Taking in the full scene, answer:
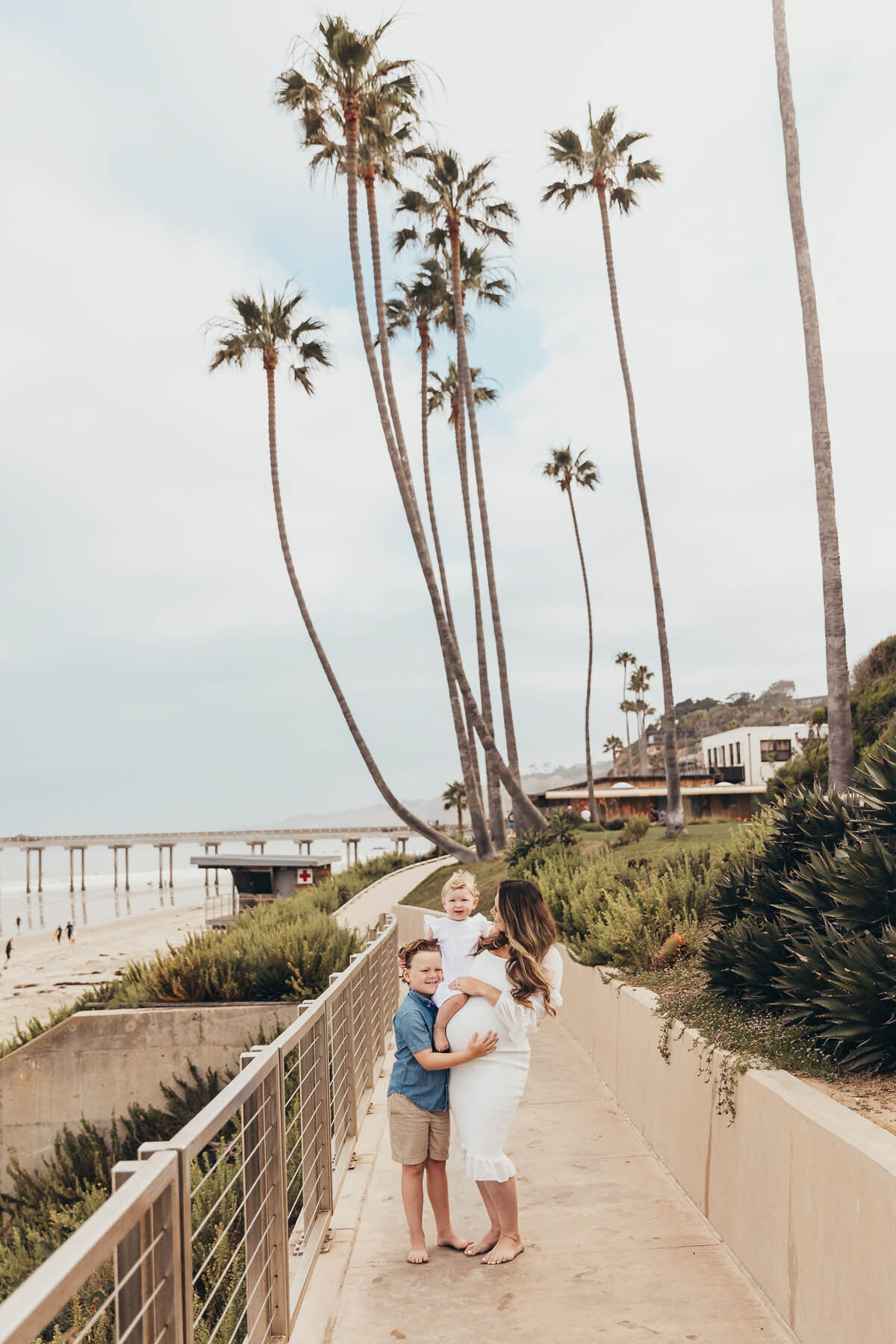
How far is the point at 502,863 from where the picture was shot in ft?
86.7

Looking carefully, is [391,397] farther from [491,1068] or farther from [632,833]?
[491,1068]

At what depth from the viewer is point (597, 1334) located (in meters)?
4.03

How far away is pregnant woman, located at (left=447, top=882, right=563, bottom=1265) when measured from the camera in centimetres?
445

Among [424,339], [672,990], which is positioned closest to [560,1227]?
[672,990]

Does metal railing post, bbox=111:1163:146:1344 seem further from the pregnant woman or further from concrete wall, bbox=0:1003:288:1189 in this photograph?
concrete wall, bbox=0:1003:288:1189

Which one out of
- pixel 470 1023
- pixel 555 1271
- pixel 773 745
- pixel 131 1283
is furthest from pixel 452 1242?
pixel 773 745

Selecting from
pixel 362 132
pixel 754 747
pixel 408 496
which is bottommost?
pixel 754 747

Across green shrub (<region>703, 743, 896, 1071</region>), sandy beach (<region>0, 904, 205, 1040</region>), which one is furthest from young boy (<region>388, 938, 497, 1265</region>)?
sandy beach (<region>0, 904, 205, 1040</region>)

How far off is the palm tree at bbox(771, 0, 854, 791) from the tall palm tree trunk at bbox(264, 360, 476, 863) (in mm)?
15831

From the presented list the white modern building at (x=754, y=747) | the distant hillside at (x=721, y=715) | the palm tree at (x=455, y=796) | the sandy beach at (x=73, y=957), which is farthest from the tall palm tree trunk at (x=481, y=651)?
the distant hillside at (x=721, y=715)

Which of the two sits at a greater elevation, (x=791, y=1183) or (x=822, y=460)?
(x=822, y=460)


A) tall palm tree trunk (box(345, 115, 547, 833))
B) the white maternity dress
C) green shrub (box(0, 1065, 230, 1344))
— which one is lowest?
green shrub (box(0, 1065, 230, 1344))

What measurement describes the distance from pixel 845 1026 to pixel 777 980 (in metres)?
0.75

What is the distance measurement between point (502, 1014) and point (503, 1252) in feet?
4.02
